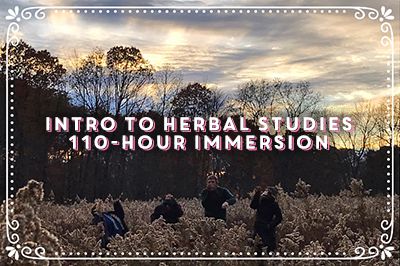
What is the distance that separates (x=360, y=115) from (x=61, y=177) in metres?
1.64

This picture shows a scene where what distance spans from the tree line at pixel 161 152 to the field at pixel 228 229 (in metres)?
0.07

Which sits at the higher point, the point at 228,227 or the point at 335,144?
the point at 335,144

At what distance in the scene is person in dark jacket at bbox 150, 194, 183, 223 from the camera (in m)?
3.99

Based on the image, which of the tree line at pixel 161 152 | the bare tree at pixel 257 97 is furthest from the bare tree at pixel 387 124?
the bare tree at pixel 257 97

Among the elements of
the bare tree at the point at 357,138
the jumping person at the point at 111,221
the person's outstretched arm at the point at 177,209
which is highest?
the bare tree at the point at 357,138

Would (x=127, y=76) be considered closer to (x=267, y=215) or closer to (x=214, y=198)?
(x=214, y=198)

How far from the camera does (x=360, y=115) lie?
3912 millimetres

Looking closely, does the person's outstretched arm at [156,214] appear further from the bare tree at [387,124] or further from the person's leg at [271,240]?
the bare tree at [387,124]

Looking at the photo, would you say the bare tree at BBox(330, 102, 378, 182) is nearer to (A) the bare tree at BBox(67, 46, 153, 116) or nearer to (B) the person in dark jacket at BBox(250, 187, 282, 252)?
(B) the person in dark jacket at BBox(250, 187, 282, 252)

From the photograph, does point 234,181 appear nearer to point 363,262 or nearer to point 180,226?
point 180,226

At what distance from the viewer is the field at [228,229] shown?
3.97m

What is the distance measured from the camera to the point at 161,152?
3939mm

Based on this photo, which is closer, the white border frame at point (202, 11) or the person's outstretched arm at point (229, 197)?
the white border frame at point (202, 11)

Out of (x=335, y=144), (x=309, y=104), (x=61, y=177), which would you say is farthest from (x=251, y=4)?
(x=61, y=177)
